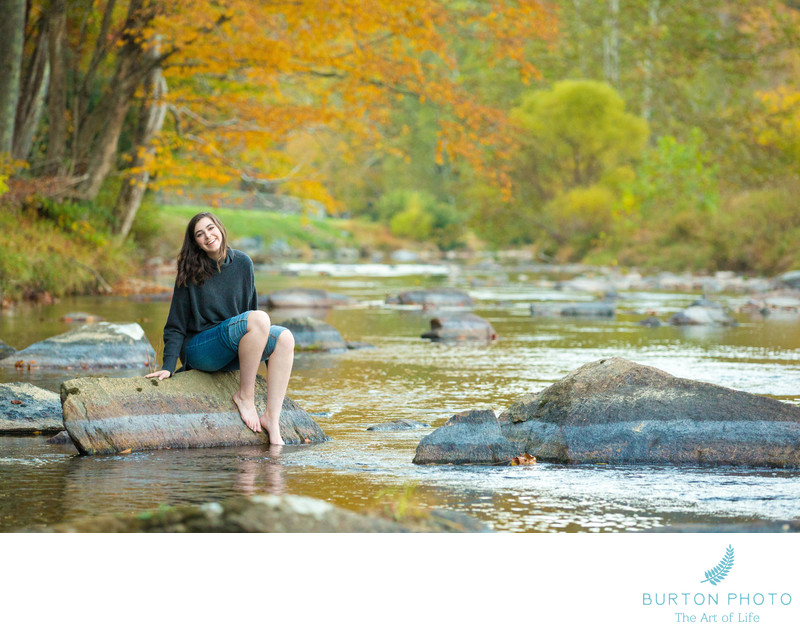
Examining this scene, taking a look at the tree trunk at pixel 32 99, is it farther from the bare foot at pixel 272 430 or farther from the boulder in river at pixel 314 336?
the bare foot at pixel 272 430

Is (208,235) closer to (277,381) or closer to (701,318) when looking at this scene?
(277,381)

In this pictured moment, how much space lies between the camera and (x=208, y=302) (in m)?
6.38

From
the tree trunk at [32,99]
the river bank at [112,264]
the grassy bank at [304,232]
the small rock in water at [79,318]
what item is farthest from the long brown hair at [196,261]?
the grassy bank at [304,232]

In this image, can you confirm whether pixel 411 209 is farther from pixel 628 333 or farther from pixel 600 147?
pixel 628 333

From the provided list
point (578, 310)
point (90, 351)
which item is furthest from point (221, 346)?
point (578, 310)

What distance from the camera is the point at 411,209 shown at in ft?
194

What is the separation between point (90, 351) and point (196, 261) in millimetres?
4064

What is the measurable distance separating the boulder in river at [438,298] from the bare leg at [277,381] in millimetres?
12639

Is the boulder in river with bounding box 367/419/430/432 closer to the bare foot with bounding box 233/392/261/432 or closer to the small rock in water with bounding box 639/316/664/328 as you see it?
the bare foot with bounding box 233/392/261/432
